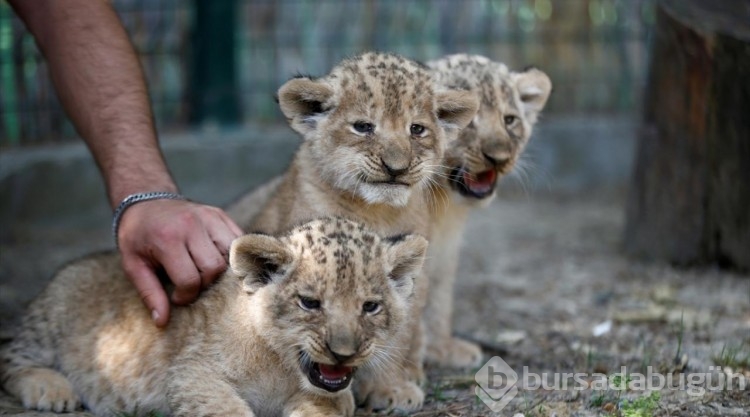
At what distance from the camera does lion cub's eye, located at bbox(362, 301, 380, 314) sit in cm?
475

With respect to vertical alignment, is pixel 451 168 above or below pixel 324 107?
below

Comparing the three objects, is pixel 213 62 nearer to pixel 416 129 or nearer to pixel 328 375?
pixel 416 129

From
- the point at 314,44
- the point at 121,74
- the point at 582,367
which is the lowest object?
the point at 582,367

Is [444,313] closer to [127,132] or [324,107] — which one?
[324,107]

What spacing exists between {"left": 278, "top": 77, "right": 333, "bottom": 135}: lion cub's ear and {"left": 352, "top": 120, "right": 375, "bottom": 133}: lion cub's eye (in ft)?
0.72

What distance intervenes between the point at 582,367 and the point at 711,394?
0.92 m

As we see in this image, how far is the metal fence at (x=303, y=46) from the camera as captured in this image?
9766 millimetres

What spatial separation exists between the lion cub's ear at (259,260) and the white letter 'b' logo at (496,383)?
3.91 ft

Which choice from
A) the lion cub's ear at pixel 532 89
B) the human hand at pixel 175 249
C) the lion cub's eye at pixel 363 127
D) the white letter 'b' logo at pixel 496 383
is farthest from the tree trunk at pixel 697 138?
the human hand at pixel 175 249

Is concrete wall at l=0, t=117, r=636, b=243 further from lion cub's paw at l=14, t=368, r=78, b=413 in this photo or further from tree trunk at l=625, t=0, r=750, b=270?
lion cub's paw at l=14, t=368, r=78, b=413

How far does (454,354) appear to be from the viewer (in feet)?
21.4

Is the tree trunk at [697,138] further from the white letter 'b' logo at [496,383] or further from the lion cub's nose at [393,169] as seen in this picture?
the lion cub's nose at [393,169]

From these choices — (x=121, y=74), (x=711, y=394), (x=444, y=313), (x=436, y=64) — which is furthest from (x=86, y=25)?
(x=711, y=394)

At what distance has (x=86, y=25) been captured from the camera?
603cm
